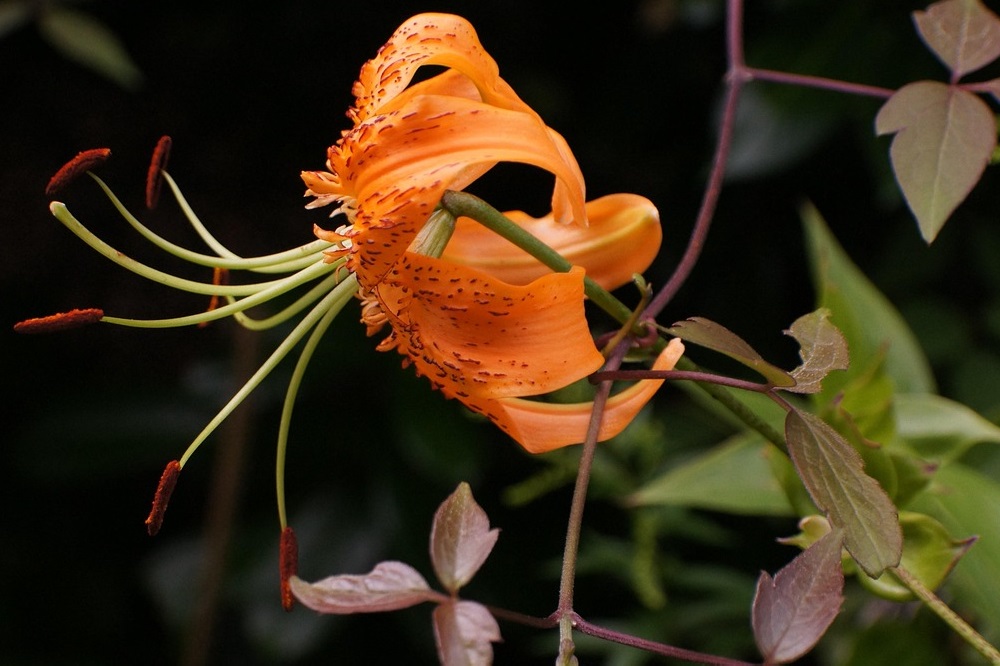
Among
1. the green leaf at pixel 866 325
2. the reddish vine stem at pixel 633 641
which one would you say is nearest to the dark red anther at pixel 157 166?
the reddish vine stem at pixel 633 641

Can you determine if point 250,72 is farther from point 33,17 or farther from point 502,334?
point 502,334

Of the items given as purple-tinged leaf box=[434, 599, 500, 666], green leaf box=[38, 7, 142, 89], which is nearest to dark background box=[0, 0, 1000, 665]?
green leaf box=[38, 7, 142, 89]

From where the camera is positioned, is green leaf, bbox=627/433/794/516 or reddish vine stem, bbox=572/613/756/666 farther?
green leaf, bbox=627/433/794/516

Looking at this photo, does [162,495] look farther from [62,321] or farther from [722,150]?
[722,150]

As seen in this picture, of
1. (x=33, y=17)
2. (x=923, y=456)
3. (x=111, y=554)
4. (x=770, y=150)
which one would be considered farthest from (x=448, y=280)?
(x=111, y=554)

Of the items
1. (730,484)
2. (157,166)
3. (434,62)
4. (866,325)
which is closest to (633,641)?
(434,62)

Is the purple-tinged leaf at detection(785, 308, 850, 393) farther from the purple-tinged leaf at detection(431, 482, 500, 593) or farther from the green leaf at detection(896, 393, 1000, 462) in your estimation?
the green leaf at detection(896, 393, 1000, 462)
